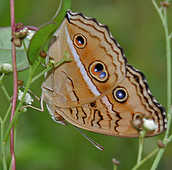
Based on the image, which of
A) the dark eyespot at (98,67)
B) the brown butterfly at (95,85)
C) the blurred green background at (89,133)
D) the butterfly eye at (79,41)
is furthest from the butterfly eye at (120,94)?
the blurred green background at (89,133)

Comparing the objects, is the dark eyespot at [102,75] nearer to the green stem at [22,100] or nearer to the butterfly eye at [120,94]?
the butterfly eye at [120,94]

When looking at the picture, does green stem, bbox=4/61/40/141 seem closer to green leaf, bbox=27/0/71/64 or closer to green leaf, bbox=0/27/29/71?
green leaf, bbox=27/0/71/64

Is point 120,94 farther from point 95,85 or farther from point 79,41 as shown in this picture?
point 79,41

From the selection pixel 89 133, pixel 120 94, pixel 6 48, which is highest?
pixel 6 48

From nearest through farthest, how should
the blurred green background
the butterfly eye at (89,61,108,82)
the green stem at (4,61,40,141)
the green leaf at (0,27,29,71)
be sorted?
1. the green stem at (4,61,40,141)
2. the green leaf at (0,27,29,71)
3. the butterfly eye at (89,61,108,82)
4. the blurred green background

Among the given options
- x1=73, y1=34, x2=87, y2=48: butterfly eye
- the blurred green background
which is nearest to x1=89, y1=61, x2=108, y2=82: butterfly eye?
x1=73, y1=34, x2=87, y2=48: butterfly eye

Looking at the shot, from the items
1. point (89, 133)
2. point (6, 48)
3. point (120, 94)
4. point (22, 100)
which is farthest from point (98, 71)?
point (89, 133)

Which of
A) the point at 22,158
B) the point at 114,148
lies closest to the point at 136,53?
the point at 114,148
